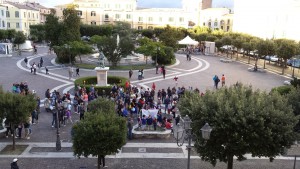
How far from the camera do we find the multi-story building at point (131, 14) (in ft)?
329

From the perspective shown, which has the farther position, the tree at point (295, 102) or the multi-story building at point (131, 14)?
the multi-story building at point (131, 14)

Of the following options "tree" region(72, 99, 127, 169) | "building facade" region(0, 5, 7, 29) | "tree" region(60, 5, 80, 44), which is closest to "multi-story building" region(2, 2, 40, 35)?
"building facade" region(0, 5, 7, 29)

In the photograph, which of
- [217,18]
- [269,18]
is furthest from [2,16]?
[217,18]

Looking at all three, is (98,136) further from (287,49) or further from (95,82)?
(287,49)

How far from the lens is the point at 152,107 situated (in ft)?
71.6

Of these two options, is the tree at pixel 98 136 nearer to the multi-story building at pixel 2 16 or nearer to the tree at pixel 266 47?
the tree at pixel 266 47

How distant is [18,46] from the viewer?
59031mm

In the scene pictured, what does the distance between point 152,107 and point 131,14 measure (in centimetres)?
8647

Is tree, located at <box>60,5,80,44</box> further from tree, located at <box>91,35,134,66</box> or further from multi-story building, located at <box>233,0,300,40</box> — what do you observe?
multi-story building, located at <box>233,0,300,40</box>

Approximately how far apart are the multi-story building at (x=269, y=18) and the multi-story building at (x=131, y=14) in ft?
91.0

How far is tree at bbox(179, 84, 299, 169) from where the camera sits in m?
11.0

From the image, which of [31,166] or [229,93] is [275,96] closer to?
[229,93]

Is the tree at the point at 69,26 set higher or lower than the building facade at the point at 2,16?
lower

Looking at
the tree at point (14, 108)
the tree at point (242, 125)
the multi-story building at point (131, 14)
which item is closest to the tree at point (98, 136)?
the tree at point (242, 125)
